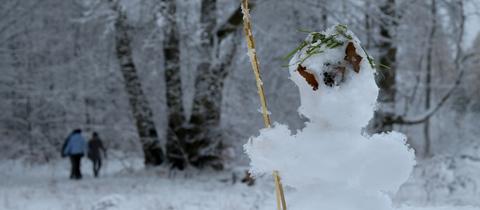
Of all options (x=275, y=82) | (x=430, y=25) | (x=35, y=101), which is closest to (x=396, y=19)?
(x=430, y=25)

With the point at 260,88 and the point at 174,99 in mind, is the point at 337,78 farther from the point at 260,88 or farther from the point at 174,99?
the point at 174,99

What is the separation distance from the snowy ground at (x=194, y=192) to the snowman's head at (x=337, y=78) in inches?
162

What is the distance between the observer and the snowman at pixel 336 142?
4.90ft

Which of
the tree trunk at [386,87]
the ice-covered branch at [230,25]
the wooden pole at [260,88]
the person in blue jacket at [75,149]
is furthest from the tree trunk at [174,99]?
the wooden pole at [260,88]

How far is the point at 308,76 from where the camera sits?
1.52 metres

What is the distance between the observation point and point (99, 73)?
39.3 ft

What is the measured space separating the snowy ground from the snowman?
4.06m

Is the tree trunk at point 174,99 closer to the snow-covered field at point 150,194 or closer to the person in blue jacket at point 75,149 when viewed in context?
the snow-covered field at point 150,194

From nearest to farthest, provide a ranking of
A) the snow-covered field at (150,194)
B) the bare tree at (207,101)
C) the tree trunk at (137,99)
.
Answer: the snow-covered field at (150,194) < the bare tree at (207,101) < the tree trunk at (137,99)

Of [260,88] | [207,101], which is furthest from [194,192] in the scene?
[260,88]

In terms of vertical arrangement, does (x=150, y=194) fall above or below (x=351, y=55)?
below

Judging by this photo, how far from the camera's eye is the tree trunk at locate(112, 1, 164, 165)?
9841mm

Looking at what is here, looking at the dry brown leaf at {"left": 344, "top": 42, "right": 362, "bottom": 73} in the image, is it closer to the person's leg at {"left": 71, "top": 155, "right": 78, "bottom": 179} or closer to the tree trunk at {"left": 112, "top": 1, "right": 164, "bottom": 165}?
the tree trunk at {"left": 112, "top": 1, "right": 164, "bottom": 165}

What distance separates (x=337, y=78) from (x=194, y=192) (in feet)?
20.9
